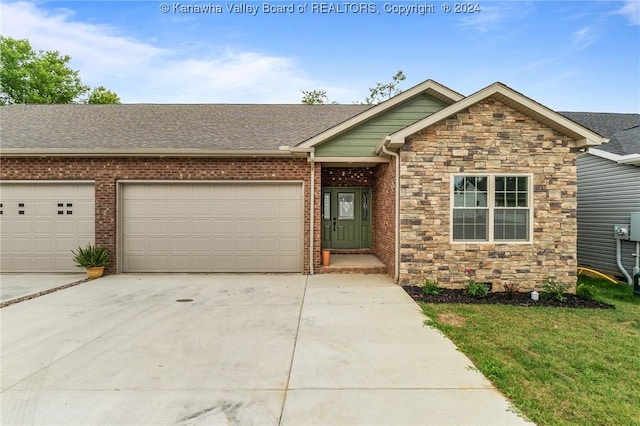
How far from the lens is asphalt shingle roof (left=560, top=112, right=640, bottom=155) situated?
28.7 ft

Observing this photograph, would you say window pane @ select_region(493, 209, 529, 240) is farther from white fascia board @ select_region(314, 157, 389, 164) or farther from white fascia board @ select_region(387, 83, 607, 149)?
white fascia board @ select_region(314, 157, 389, 164)

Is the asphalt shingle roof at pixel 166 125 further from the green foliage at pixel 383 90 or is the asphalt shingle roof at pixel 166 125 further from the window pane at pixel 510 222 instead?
the green foliage at pixel 383 90

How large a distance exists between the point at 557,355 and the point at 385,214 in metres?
5.19

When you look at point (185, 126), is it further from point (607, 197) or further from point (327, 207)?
point (607, 197)

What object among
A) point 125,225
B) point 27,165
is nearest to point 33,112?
point 27,165

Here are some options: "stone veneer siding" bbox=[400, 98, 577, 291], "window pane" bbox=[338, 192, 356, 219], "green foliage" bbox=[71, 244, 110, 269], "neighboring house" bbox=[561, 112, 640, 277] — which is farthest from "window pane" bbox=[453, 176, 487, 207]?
"green foliage" bbox=[71, 244, 110, 269]

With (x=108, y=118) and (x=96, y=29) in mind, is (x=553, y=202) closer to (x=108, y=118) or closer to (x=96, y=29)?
(x=108, y=118)

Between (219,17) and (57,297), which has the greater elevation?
(219,17)

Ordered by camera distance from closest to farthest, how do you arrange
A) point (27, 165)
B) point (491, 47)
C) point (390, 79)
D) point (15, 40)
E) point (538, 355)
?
point (538, 355) < point (27, 165) < point (491, 47) < point (15, 40) < point (390, 79)

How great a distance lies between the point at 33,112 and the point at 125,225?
22.0ft

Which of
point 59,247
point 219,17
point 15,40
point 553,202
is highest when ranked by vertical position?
point 15,40

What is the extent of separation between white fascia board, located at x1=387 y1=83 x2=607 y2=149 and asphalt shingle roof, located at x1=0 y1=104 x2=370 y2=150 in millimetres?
3381

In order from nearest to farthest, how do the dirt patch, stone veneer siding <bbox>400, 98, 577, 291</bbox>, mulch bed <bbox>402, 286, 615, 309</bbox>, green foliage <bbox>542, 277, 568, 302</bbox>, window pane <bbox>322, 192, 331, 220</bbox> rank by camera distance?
the dirt patch
mulch bed <bbox>402, 286, 615, 309</bbox>
green foliage <bbox>542, 277, 568, 302</bbox>
stone veneer siding <bbox>400, 98, 577, 291</bbox>
window pane <bbox>322, 192, 331, 220</bbox>

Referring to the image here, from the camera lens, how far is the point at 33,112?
11.1 meters
